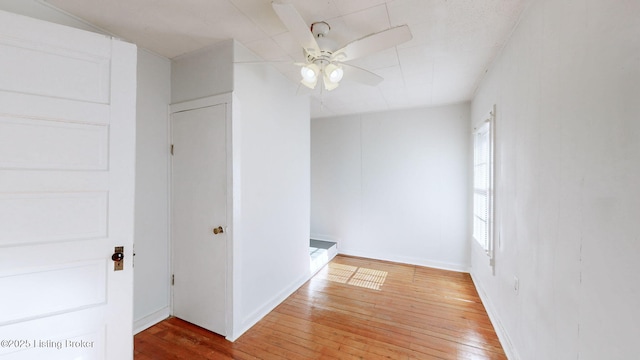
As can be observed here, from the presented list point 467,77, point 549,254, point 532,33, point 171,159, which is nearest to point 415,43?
point 532,33

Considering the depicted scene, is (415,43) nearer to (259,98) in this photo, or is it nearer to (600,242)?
(259,98)

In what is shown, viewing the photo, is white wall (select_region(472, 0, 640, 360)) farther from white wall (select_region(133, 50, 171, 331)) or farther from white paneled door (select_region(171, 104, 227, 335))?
white wall (select_region(133, 50, 171, 331))

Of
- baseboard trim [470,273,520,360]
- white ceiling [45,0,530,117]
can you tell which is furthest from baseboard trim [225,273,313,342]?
white ceiling [45,0,530,117]

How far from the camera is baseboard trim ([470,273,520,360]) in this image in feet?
5.95

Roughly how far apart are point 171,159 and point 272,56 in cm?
142

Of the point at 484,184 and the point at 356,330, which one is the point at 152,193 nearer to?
the point at 356,330

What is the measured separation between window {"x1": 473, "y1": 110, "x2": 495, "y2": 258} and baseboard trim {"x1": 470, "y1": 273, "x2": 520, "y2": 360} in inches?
21.0

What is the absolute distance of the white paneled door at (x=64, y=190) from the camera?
1.20 meters

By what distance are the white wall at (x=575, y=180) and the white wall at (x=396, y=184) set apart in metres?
1.83

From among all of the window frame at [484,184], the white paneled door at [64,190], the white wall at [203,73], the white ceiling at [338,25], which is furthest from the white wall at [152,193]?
the window frame at [484,184]

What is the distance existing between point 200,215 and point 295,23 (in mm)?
1787

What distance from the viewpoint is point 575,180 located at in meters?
1.10

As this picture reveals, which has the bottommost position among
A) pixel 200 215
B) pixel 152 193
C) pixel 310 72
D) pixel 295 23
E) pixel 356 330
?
pixel 356 330

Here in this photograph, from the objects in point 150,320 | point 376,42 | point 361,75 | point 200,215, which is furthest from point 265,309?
point 376,42
